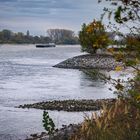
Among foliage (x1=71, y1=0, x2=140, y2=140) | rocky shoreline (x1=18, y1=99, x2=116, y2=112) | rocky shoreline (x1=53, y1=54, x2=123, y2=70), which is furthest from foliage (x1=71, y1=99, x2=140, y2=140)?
rocky shoreline (x1=53, y1=54, x2=123, y2=70)

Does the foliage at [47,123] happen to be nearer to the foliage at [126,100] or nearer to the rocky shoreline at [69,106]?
the foliage at [126,100]

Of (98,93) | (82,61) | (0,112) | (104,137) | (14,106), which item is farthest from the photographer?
(82,61)

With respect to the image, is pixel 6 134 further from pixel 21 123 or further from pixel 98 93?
pixel 98 93

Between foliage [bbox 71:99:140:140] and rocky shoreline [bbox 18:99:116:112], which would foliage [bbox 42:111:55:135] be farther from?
rocky shoreline [bbox 18:99:116:112]

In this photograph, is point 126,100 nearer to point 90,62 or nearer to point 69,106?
point 69,106

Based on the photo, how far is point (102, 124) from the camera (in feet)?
31.8

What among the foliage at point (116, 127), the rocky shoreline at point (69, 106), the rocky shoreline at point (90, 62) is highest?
the foliage at point (116, 127)

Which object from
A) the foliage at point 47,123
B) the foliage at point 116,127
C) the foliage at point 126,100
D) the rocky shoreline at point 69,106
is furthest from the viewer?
the rocky shoreline at point 69,106

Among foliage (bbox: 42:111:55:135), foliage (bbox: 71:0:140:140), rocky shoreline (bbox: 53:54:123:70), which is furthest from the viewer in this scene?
rocky shoreline (bbox: 53:54:123:70)

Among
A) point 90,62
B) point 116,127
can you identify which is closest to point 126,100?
point 116,127

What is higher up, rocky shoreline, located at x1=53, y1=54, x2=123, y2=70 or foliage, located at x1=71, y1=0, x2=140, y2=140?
foliage, located at x1=71, y1=0, x2=140, y2=140

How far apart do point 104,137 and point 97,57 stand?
67.4m

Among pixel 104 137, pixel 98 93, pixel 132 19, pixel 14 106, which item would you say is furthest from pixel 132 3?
pixel 98 93

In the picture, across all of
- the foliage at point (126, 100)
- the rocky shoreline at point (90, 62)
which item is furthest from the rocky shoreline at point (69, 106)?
the rocky shoreline at point (90, 62)
